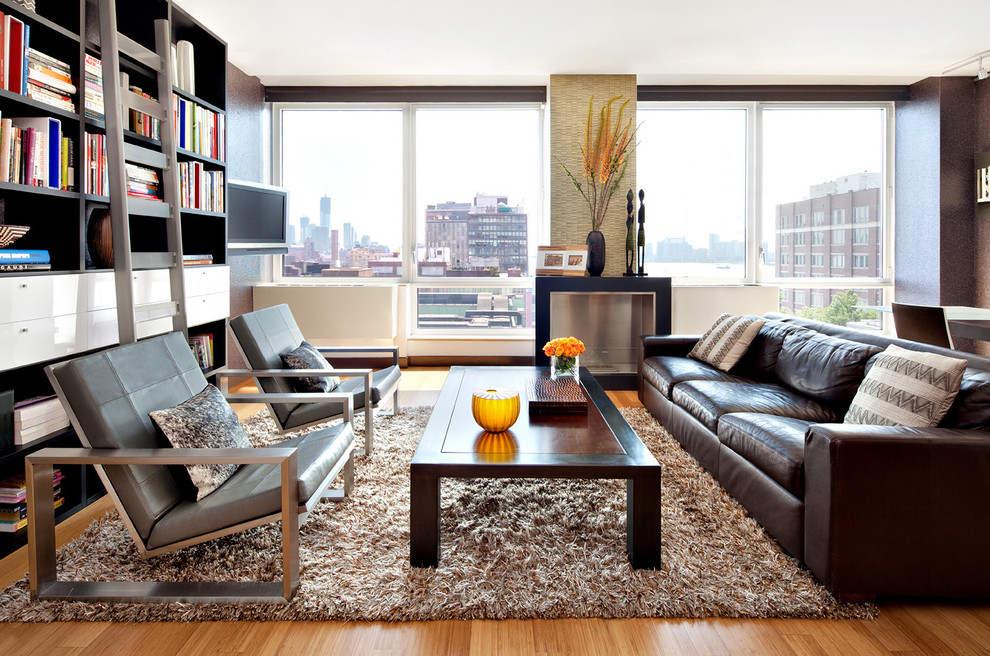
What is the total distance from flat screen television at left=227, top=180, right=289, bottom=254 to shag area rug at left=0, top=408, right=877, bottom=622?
266cm

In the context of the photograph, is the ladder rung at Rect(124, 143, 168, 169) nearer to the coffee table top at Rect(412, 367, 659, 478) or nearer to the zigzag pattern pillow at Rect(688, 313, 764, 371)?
the coffee table top at Rect(412, 367, 659, 478)

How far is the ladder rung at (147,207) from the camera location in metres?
2.68

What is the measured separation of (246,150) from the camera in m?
5.53

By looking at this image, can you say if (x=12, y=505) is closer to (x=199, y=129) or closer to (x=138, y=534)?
(x=138, y=534)

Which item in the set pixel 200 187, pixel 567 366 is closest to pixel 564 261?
pixel 567 366

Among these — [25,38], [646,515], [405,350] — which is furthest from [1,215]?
[405,350]

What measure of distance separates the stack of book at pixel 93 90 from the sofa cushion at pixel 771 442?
3081mm

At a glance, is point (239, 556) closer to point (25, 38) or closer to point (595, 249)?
point (25, 38)

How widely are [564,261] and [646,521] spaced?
3.55 metres

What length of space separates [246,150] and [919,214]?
6.25 metres

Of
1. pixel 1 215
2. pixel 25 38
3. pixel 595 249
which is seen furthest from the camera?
pixel 595 249

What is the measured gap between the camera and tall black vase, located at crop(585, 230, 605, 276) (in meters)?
5.41

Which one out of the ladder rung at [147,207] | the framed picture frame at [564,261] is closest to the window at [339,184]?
the framed picture frame at [564,261]

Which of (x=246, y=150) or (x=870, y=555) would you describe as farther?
(x=246, y=150)
